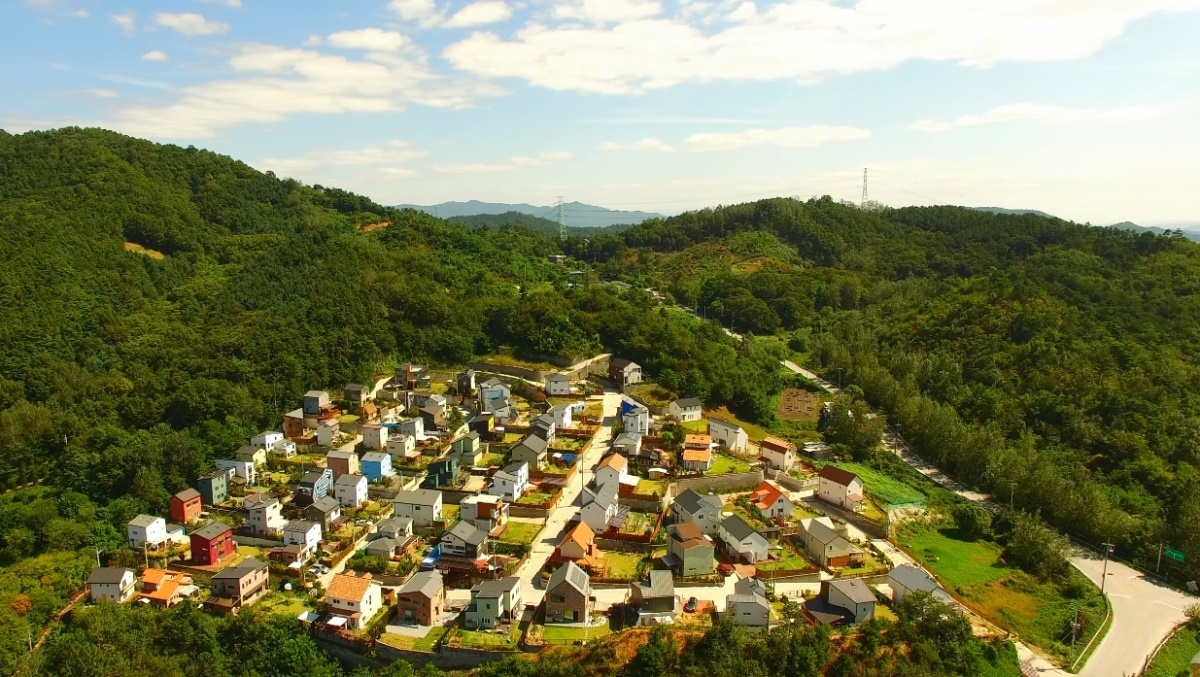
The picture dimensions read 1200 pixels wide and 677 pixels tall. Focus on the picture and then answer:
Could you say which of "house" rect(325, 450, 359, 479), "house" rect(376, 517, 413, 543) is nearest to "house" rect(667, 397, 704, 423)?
"house" rect(325, 450, 359, 479)

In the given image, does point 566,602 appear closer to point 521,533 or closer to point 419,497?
point 521,533

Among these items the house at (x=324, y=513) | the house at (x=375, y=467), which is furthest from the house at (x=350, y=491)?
the house at (x=375, y=467)

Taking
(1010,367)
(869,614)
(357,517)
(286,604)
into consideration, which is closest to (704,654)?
(869,614)

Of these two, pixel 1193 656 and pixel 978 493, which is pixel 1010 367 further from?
pixel 1193 656

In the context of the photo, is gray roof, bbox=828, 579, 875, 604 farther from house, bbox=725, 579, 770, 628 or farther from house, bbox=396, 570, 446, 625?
house, bbox=396, 570, 446, 625

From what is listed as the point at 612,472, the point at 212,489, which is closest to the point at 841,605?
the point at 612,472

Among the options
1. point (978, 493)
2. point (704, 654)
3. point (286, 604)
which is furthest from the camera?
point (978, 493)
